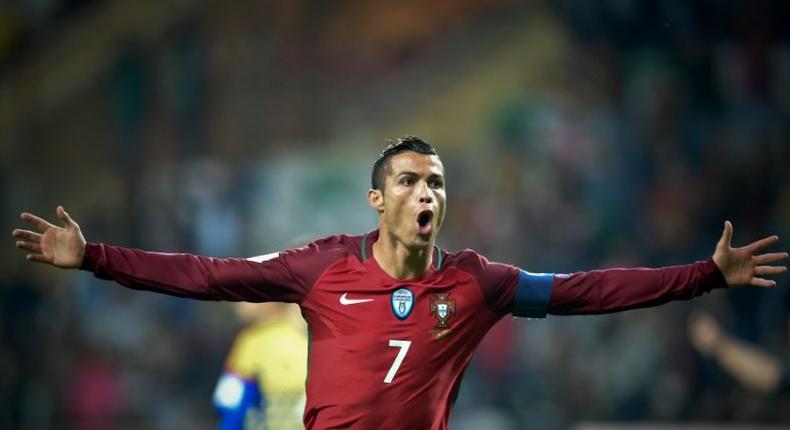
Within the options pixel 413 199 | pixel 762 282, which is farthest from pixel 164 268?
pixel 762 282

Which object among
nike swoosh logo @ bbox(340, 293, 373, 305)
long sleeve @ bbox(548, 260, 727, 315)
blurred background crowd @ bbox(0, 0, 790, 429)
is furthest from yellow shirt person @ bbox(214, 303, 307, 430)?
blurred background crowd @ bbox(0, 0, 790, 429)

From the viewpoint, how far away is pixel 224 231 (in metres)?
11.7

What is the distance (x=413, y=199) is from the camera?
13.4 feet

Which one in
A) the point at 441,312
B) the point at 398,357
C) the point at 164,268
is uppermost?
the point at 164,268

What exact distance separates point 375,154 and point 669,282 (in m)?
8.00

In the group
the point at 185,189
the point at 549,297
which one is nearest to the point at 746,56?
the point at 185,189

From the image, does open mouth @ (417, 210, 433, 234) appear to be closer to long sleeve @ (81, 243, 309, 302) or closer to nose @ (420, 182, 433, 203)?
nose @ (420, 182, 433, 203)

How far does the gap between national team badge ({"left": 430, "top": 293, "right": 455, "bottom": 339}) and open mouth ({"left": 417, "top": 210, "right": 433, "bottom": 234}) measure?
24 centimetres

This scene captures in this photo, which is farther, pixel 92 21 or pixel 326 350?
pixel 92 21

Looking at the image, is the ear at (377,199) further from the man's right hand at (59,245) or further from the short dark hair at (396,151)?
the man's right hand at (59,245)

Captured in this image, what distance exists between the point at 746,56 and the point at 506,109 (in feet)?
8.44

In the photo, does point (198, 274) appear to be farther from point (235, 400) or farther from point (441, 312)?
point (235, 400)

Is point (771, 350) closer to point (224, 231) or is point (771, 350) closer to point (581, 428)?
point (581, 428)

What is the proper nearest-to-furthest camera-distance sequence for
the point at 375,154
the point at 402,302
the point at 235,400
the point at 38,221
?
the point at 38,221, the point at 402,302, the point at 235,400, the point at 375,154
